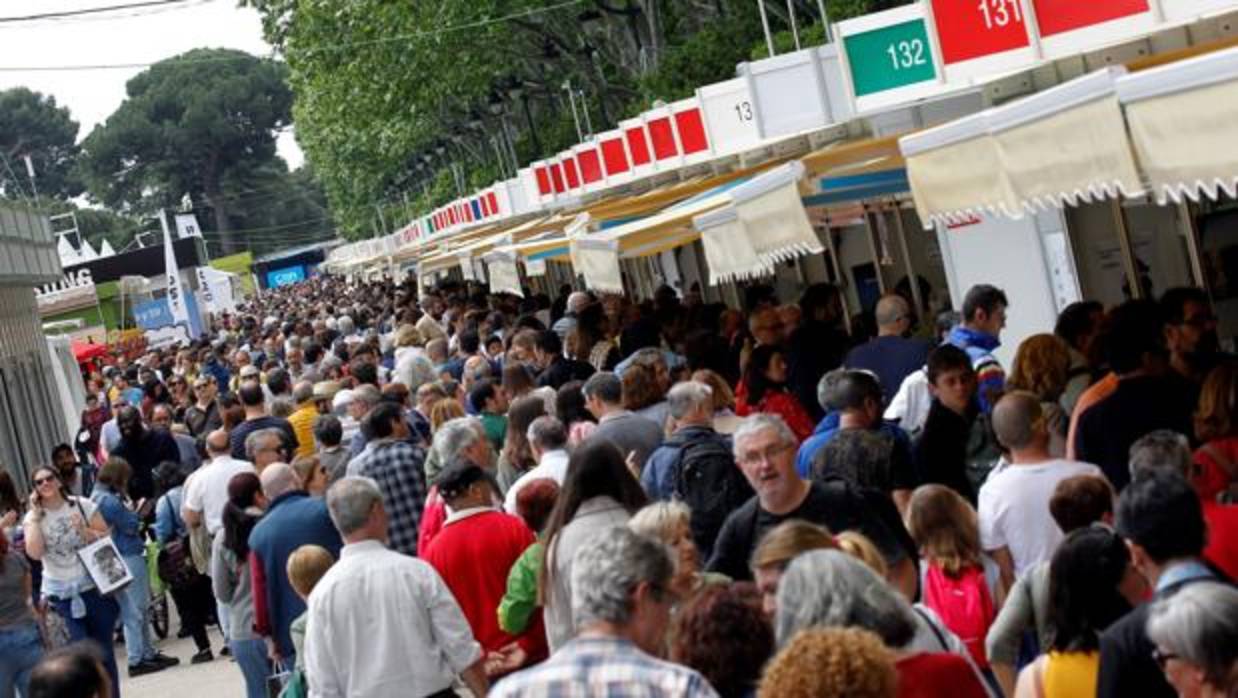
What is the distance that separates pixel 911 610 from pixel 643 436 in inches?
200

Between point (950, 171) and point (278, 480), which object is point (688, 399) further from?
point (278, 480)

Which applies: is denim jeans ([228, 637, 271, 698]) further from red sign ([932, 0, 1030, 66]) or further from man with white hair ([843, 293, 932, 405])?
red sign ([932, 0, 1030, 66])

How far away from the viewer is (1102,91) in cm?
725

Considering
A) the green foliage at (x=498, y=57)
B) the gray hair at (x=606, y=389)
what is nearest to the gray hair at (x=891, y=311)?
the gray hair at (x=606, y=389)

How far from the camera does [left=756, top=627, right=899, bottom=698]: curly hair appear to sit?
4.39 metres

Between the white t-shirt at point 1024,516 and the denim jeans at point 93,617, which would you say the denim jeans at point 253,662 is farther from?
the white t-shirt at point 1024,516

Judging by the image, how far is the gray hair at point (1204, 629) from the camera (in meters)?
4.69

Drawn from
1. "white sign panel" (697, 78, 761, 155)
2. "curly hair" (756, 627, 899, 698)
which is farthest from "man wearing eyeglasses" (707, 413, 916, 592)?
"white sign panel" (697, 78, 761, 155)

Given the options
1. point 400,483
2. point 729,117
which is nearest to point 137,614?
point 400,483

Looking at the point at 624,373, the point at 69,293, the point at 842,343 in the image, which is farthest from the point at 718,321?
the point at 69,293

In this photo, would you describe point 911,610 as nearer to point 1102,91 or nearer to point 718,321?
point 1102,91

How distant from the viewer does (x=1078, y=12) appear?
39.6ft

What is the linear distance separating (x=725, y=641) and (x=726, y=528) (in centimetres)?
228

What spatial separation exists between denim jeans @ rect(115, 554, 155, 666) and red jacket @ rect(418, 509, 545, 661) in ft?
25.7
